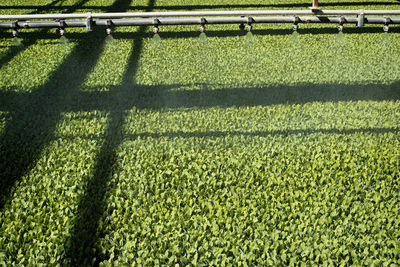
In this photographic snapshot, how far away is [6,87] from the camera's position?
569 cm

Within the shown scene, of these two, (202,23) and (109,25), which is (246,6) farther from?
(109,25)

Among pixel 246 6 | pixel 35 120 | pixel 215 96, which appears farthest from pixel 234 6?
pixel 35 120

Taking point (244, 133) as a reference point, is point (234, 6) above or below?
above

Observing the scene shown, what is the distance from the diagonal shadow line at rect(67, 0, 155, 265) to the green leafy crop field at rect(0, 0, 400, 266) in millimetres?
16

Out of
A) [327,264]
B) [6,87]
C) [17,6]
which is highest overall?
[17,6]

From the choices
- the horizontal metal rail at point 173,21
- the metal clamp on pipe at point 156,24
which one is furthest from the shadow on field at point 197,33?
the horizontal metal rail at point 173,21

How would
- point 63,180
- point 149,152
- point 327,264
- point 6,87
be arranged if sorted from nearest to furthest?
point 327,264 → point 63,180 → point 149,152 → point 6,87

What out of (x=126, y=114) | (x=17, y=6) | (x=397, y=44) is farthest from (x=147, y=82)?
(x=17, y=6)

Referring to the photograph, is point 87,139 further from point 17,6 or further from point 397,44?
point 17,6

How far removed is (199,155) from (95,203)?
1315 millimetres

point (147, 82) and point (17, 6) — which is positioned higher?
point (17, 6)

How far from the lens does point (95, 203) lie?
11.0 feet

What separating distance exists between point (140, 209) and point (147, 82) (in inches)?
124

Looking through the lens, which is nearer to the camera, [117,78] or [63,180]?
[63,180]
